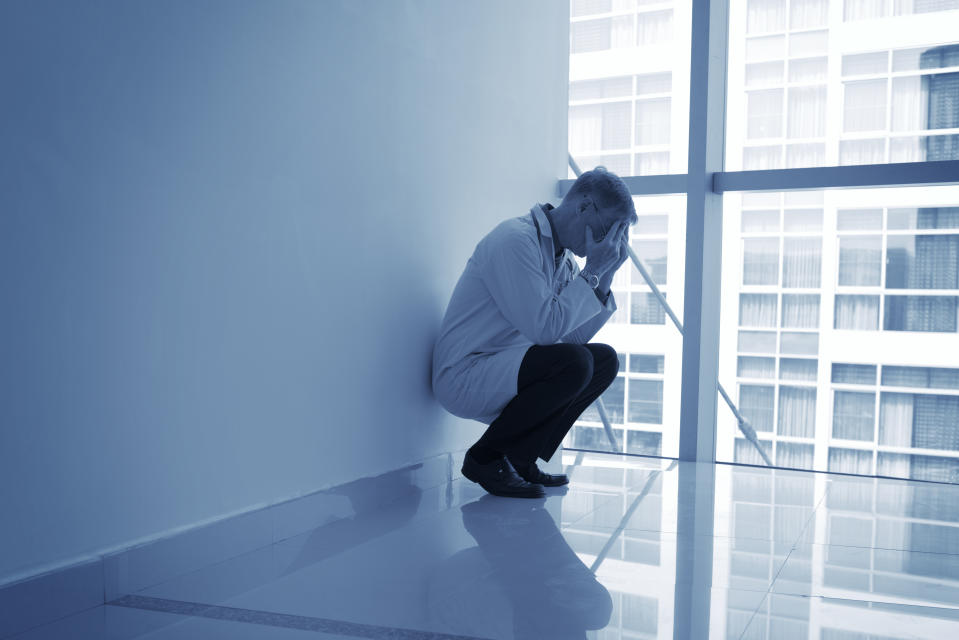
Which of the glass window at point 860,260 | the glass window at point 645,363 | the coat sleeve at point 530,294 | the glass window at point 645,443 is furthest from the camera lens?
the glass window at point 645,363

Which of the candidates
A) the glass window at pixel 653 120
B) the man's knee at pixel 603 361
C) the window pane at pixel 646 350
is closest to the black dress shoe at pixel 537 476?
the man's knee at pixel 603 361

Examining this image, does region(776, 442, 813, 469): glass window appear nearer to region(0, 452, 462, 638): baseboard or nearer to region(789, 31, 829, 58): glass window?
region(789, 31, 829, 58): glass window

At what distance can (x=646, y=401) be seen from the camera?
9.21ft

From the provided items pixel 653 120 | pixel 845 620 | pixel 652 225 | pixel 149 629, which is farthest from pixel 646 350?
pixel 149 629

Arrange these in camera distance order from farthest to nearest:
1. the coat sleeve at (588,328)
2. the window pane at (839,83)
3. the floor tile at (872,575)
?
the window pane at (839,83), the coat sleeve at (588,328), the floor tile at (872,575)

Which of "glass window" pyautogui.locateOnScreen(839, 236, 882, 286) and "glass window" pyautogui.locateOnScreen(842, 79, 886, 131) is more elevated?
"glass window" pyautogui.locateOnScreen(842, 79, 886, 131)

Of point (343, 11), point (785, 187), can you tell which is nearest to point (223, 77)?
point (343, 11)

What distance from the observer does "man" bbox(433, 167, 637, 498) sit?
1.84 meters

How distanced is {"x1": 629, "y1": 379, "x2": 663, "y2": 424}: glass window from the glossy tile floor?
77 cm

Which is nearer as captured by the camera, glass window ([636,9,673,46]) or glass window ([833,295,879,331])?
glass window ([833,295,879,331])

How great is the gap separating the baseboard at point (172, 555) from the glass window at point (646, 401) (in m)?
1.15

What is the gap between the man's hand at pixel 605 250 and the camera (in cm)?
189

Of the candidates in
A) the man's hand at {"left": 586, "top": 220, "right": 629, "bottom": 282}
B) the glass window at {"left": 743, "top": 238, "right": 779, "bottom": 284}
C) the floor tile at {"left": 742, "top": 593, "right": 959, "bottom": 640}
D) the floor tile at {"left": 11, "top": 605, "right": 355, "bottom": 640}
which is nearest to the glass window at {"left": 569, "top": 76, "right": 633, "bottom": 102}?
the glass window at {"left": 743, "top": 238, "right": 779, "bottom": 284}

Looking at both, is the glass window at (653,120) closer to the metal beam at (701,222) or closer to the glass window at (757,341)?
the metal beam at (701,222)
